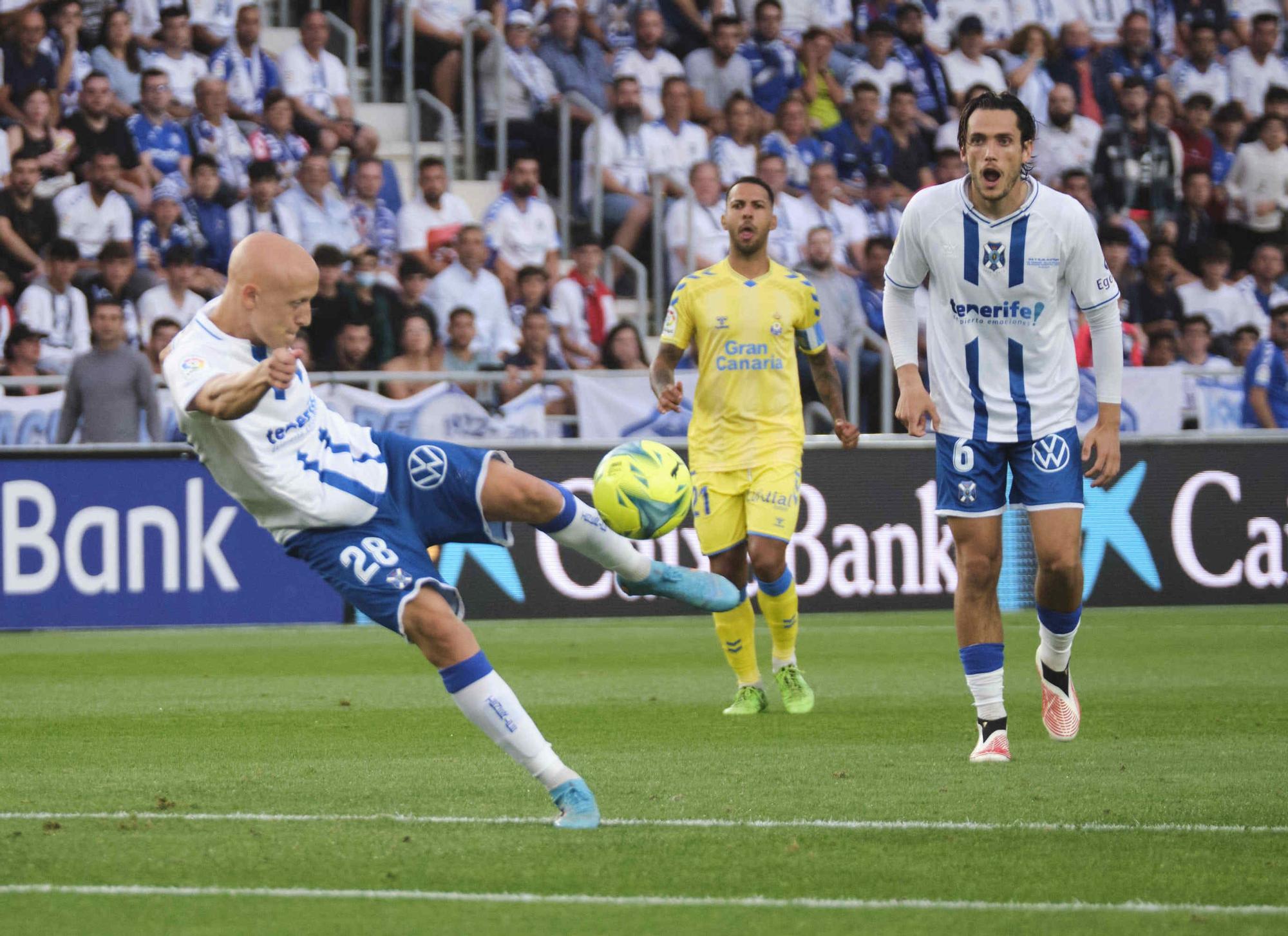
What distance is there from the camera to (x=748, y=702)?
8836 mm

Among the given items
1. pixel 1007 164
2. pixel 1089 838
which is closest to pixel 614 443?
pixel 1007 164

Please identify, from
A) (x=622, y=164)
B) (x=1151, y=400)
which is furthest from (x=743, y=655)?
(x=622, y=164)

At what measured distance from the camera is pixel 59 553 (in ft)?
42.7

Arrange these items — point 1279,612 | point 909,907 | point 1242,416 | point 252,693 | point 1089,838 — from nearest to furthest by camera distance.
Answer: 1. point 909,907
2. point 1089,838
3. point 252,693
4. point 1279,612
5. point 1242,416

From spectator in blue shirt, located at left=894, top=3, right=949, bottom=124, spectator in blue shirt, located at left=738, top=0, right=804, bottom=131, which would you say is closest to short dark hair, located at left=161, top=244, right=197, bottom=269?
spectator in blue shirt, located at left=738, top=0, right=804, bottom=131

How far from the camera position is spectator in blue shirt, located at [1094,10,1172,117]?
2030 centimetres

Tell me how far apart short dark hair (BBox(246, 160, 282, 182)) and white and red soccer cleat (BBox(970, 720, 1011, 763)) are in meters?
10.1

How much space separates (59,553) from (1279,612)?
8616mm

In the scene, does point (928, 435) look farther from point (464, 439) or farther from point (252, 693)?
point (252, 693)

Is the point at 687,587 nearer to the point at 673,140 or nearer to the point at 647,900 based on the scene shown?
the point at 647,900

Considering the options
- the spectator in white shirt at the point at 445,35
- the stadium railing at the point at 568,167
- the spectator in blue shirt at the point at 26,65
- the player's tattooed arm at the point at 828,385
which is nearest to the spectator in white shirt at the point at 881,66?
the stadium railing at the point at 568,167

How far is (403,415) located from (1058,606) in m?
7.78

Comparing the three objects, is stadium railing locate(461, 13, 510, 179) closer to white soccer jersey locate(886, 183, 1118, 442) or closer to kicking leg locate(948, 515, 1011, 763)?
white soccer jersey locate(886, 183, 1118, 442)

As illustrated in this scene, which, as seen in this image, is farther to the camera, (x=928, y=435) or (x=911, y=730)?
(x=928, y=435)
